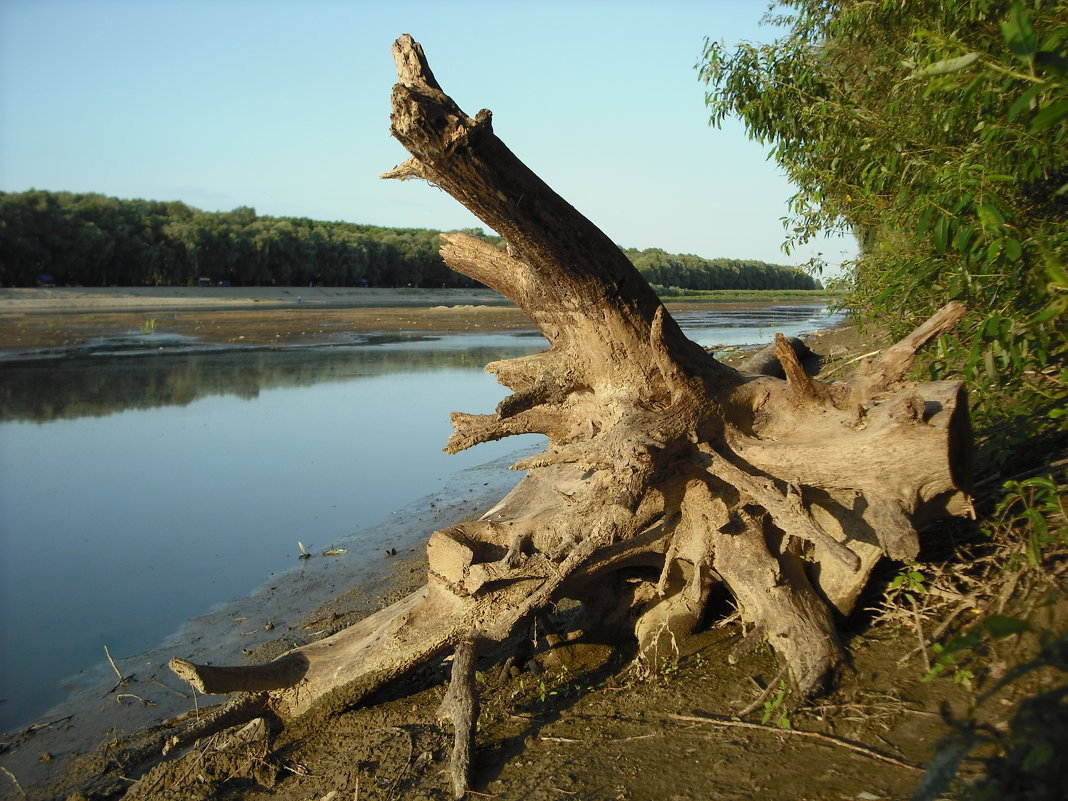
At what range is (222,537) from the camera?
7508 mm

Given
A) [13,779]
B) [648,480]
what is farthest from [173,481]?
[648,480]

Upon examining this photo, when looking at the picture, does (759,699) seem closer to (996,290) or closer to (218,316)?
(996,290)

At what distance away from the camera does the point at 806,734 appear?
3244 millimetres

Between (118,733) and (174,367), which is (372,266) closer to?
(174,367)

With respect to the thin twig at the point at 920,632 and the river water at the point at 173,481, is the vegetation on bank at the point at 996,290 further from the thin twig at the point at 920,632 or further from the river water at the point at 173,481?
the river water at the point at 173,481

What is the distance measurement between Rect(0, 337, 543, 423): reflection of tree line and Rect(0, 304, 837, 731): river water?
87mm

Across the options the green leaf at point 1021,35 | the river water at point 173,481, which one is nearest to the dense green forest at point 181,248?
the river water at point 173,481

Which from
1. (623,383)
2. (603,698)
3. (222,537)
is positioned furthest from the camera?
(222,537)

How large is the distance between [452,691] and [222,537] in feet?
15.0

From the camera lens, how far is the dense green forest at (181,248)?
1759 inches

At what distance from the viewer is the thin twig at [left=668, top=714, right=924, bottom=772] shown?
295 centimetres

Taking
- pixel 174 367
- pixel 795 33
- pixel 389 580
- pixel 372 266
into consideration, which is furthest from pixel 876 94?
pixel 372 266

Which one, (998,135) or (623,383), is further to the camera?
(623,383)

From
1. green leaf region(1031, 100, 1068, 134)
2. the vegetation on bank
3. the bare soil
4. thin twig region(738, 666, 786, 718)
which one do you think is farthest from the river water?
green leaf region(1031, 100, 1068, 134)
